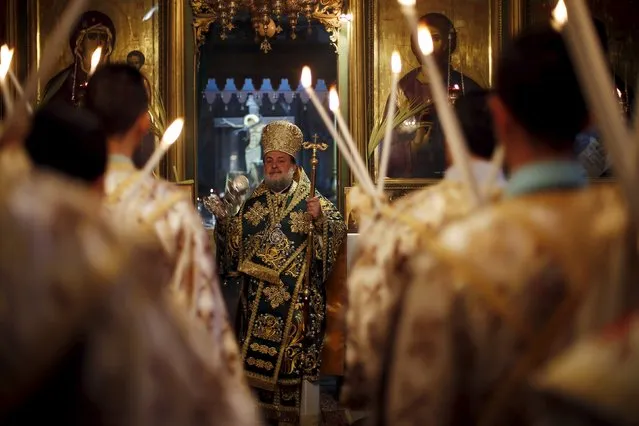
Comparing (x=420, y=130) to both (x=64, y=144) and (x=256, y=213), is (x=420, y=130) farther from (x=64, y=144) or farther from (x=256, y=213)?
(x=64, y=144)

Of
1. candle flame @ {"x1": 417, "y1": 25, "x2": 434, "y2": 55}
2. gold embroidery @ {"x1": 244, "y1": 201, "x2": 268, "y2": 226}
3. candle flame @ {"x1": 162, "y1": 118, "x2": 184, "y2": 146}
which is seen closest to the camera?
candle flame @ {"x1": 417, "y1": 25, "x2": 434, "y2": 55}

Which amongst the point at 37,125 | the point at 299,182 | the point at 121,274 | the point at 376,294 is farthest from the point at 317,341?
the point at 121,274

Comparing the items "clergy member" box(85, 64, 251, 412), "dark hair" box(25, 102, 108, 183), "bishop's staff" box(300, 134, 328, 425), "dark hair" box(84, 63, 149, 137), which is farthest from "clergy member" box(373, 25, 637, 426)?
"bishop's staff" box(300, 134, 328, 425)

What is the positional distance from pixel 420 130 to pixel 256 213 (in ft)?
5.71

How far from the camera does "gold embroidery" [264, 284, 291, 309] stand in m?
4.91

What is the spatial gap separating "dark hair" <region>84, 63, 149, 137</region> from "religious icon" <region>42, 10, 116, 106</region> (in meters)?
3.96

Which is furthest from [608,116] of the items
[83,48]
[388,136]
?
[83,48]

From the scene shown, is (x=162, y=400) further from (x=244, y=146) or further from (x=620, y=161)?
(x=244, y=146)

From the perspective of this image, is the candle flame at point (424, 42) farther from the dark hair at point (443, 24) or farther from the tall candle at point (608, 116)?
the dark hair at point (443, 24)

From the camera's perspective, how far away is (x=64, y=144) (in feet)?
4.80

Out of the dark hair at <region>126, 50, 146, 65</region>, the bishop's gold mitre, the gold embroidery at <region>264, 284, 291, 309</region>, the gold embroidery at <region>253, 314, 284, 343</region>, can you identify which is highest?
the dark hair at <region>126, 50, 146, 65</region>

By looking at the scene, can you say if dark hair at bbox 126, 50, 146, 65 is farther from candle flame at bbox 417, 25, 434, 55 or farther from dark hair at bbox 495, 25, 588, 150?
dark hair at bbox 495, 25, 588, 150

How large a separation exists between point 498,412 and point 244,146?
23.7 feet

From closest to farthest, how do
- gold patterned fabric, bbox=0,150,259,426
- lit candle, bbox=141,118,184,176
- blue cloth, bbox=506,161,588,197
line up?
gold patterned fabric, bbox=0,150,259,426, blue cloth, bbox=506,161,588,197, lit candle, bbox=141,118,184,176
